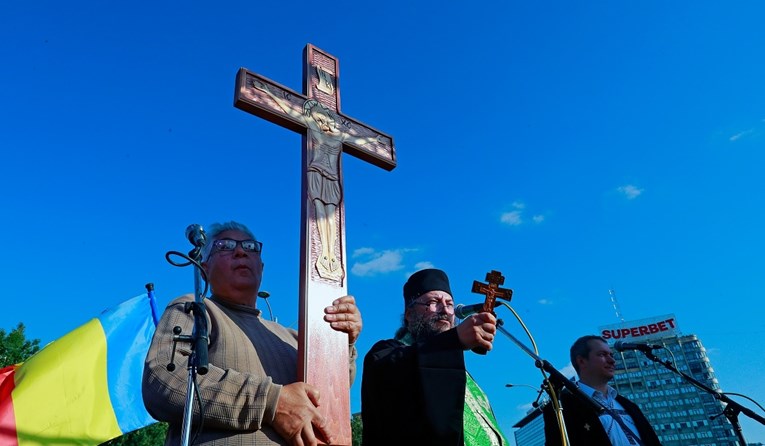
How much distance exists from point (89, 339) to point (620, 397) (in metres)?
6.63

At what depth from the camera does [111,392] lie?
6441 millimetres

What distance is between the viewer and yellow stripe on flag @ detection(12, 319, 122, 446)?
18.0 feet

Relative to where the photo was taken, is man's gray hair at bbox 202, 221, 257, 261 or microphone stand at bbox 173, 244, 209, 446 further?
man's gray hair at bbox 202, 221, 257, 261

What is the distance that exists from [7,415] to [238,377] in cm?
470

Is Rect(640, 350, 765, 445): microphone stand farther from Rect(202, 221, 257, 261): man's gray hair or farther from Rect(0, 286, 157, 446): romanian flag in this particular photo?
Rect(0, 286, 157, 446): romanian flag

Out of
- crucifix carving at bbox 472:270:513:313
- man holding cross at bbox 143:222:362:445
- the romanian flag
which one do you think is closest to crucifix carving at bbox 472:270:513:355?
crucifix carving at bbox 472:270:513:313

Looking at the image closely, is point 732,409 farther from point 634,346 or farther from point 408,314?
point 408,314

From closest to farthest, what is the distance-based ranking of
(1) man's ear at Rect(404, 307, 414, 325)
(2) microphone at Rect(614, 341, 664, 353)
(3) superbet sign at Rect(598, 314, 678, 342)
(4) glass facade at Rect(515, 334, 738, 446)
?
(1) man's ear at Rect(404, 307, 414, 325) < (2) microphone at Rect(614, 341, 664, 353) < (3) superbet sign at Rect(598, 314, 678, 342) < (4) glass facade at Rect(515, 334, 738, 446)

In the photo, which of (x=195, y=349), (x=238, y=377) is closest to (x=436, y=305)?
(x=238, y=377)

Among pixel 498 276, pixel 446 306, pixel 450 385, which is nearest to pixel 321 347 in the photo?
pixel 450 385

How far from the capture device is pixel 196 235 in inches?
106

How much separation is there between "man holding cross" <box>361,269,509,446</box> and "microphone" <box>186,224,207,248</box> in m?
1.36

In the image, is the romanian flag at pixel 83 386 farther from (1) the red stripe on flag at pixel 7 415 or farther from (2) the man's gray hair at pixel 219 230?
(2) the man's gray hair at pixel 219 230

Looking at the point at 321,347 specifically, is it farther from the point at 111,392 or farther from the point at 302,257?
the point at 111,392
